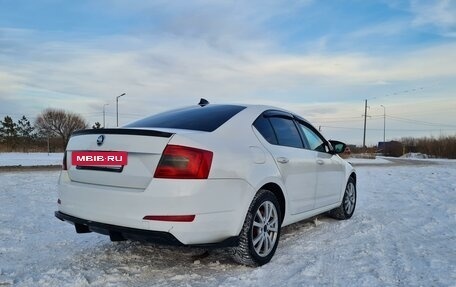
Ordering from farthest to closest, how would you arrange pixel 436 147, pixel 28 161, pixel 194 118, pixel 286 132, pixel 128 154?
pixel 436 147 < pixel 28 161 < pixel 286 132 < pixel 194 118 < pixel 128 154

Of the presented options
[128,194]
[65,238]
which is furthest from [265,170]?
[65,238]

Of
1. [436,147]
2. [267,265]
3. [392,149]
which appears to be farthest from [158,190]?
[392,149]

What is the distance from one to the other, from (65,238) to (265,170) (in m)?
2.62

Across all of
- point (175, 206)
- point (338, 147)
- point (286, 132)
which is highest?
point (286, 132)

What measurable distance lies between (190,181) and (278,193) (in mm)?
1344

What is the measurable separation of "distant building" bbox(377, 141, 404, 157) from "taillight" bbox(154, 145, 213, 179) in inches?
2700

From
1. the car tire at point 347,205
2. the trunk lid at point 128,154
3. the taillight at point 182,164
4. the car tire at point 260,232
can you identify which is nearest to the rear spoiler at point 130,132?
the trunk lid at point 128,154

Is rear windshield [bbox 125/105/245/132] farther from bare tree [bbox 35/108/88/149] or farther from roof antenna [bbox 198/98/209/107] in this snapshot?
bare tree [bbox 35/108/88/149]

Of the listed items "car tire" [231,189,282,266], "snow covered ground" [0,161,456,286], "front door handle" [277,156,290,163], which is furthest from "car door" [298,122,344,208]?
"car tire" [231,189,282,266]

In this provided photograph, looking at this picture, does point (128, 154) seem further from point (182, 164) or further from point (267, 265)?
point (267, 265)

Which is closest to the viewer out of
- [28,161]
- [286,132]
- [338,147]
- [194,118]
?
[194,118]

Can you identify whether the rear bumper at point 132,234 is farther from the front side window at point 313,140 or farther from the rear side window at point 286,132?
the front side window at point 313,140

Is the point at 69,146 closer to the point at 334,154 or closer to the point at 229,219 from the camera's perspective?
the point at 229,219

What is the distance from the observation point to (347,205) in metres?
6.41
